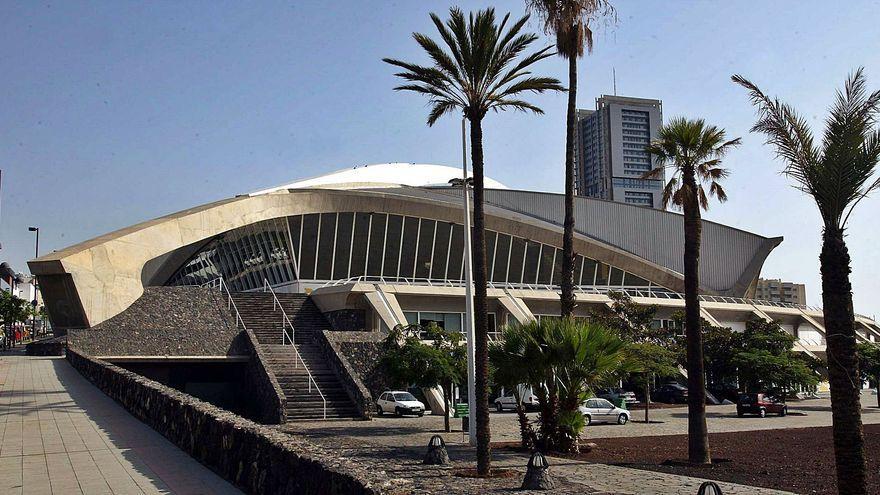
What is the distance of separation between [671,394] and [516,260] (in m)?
18.2

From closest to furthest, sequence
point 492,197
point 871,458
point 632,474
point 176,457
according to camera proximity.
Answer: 1. point 176,457
2. point 632,474
3. point 871,458
4. point 492,197

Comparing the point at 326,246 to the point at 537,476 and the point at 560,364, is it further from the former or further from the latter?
the point at 537,476

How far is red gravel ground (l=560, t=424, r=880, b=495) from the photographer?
16125mm

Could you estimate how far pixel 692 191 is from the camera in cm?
2180

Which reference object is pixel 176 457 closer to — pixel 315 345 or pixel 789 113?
pixel 789 113

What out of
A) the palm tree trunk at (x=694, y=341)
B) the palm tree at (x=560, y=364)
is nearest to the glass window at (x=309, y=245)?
the palm tree at (x=560, y=364)

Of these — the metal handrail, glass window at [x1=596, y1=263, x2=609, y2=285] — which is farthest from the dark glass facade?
glass window at [x1=596, y1=263, x2=609, y2=285]

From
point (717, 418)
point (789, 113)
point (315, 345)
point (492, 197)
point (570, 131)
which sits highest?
point (492, 197)

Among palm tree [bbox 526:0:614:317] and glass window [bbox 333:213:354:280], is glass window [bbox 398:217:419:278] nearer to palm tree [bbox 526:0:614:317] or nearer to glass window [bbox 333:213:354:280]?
glass window [bbox 333:213:354:280]

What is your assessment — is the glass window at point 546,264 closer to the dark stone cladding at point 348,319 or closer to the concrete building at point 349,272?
the concrete building at point 349,272

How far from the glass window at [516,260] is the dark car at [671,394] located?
16875 mm

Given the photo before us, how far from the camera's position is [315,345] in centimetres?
3628

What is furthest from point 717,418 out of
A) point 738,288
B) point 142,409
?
point 738,288

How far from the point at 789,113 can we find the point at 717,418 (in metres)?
25.4
